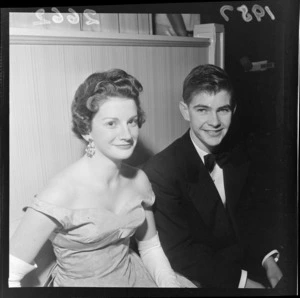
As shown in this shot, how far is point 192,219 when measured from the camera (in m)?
1.11

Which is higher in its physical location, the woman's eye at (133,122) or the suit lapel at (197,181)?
the woman's eye at (133,122)

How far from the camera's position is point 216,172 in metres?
1.12

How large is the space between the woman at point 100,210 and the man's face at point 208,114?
0.45 ft

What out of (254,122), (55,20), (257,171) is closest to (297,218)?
(257,171)

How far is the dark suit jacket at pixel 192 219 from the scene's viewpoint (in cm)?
110

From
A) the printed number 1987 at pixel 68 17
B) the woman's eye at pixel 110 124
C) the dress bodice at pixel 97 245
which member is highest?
the printed number 1987 at pixel 68 17

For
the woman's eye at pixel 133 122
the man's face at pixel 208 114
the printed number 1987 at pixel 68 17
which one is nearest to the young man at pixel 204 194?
the man's face at pixel 208 114

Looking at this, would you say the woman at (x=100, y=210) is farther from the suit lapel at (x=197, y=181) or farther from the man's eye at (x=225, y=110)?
the man's eye at (x=225, y=110)

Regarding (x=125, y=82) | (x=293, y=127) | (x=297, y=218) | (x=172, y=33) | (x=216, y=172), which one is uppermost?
(x=172, y=33)

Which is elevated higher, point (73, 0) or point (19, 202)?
point (73, 0)

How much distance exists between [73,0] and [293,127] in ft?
2.23

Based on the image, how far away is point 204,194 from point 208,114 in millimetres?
218

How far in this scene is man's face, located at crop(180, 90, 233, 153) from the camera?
3.56ft

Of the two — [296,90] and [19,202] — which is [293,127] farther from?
[19,202]
